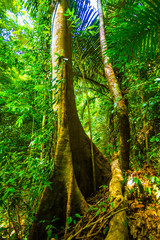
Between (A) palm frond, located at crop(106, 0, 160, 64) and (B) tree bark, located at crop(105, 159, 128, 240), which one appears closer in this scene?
(A) palm frond, located at crop(106, 0, 160, 64)

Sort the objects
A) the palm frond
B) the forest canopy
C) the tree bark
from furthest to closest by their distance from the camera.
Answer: the forest canopy, the tree bark, the palm frond

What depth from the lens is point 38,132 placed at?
1.72 m

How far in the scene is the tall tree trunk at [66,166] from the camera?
153cm

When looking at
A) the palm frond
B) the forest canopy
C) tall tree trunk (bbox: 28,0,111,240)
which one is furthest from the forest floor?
the palm frond

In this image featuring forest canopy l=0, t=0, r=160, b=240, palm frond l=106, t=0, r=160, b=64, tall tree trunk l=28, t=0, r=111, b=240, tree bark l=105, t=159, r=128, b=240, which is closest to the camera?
palm frond l=106, t=0, r=160, b=64

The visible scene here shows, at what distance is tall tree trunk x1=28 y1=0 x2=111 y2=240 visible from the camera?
153 centimetres

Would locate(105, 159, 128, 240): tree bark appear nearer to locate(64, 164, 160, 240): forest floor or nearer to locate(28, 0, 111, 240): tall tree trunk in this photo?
locate(64, 164, 160, 240): forest floor

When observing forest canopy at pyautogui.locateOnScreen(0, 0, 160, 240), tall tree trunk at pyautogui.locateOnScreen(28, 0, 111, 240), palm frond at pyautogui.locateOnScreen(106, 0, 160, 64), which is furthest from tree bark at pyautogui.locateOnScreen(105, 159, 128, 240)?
palm frond at pyautogui.locateOnScreen(106, 0, 160, 64)

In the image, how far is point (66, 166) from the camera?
1.70 m

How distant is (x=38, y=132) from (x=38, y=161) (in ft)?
1.21

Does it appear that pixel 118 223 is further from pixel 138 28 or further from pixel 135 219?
pixel 138 28

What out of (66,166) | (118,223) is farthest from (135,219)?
(66,166)

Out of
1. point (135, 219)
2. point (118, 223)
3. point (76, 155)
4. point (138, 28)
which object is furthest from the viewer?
point (76, 155)

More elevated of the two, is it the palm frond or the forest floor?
the palm frond
